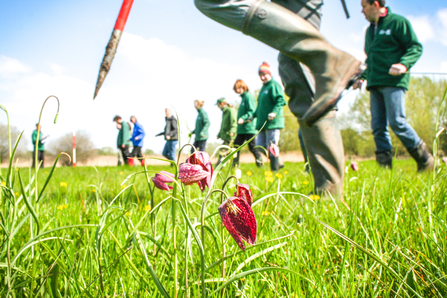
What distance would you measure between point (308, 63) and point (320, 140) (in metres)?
0.40

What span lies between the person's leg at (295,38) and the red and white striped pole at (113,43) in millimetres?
488

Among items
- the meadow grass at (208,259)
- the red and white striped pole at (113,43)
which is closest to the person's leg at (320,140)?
the meadow grass at (208,259)

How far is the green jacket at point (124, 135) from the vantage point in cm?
1013

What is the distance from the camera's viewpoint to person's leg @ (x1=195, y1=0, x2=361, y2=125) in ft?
3.94

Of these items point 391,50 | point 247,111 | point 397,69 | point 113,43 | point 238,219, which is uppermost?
point 391,50

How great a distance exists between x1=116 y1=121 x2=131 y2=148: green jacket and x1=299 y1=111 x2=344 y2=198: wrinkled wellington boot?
932 centimetres

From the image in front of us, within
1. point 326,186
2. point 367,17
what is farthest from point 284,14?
point 367,17

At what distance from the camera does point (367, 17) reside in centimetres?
336

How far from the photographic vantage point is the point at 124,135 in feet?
33.3

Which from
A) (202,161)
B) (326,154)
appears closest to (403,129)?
(326,154)

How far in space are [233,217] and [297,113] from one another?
1255 mm

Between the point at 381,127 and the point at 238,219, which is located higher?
the point at 381,127

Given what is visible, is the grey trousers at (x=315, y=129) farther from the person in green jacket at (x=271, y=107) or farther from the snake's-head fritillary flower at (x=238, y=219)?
the person in green jacket at (x=271, y=107)

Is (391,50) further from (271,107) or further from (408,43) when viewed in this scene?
(271,107)
